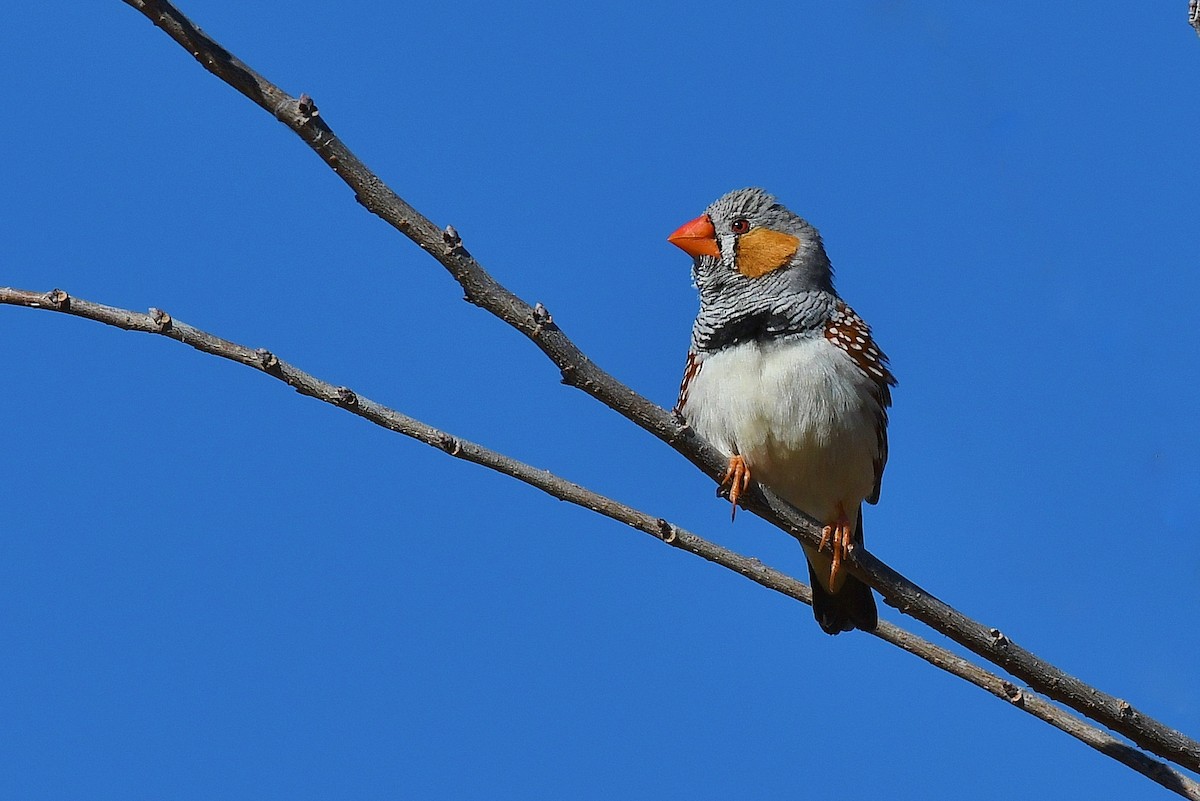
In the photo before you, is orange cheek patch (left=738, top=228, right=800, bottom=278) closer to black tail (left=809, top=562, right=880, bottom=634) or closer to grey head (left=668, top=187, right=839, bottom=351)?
grey head (left=668, top=187, right=839, bottom=351)

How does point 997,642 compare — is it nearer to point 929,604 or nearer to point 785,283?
point 929,604

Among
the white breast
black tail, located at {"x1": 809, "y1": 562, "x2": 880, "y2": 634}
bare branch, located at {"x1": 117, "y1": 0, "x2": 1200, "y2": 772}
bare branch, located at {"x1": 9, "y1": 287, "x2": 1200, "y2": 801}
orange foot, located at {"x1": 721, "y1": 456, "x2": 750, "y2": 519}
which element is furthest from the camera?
black tail, located at {"x1": 809, "y1": 562, "x2": 880, "y2": 634}

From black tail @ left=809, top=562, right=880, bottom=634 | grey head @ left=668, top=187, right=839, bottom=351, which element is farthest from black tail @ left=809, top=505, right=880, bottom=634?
grey head @ left=668, top=187, right=839, bottom=351

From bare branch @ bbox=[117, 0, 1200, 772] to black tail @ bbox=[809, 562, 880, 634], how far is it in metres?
0.94

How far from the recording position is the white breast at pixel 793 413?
15.2 feet

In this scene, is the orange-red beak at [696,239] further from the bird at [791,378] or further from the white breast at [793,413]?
the white breast at [793,413]

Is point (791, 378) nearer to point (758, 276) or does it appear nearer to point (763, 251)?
point (758, 276)

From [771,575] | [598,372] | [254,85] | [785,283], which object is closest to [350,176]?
[254,85]

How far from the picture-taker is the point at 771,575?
13.4 ft

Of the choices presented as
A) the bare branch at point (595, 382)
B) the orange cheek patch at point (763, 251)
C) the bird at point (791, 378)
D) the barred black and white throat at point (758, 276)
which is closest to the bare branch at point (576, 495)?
the bare branch at point (595, 382)

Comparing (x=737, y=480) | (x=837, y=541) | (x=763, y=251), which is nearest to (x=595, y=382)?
(x=737, y=480)

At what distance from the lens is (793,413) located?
4625 mm

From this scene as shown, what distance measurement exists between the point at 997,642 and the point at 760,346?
1656 mm

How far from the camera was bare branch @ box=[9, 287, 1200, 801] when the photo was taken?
2953 millimetres
